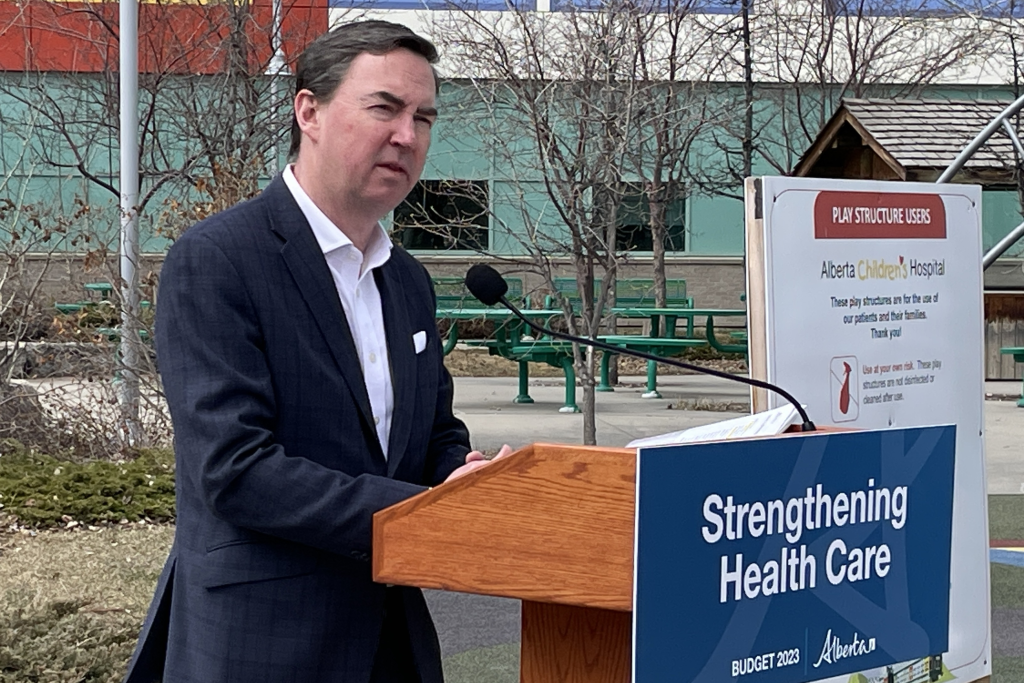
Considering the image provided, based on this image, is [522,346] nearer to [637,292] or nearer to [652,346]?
[652,346]

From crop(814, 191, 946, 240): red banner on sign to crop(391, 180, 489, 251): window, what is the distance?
734 cm

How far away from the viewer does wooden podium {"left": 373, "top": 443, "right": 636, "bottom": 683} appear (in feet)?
6.98

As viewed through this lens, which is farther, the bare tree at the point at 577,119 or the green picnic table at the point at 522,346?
the green picnic table at the point at 522,346

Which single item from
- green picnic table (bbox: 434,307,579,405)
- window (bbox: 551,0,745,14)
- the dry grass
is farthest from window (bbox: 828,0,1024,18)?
the dry grass

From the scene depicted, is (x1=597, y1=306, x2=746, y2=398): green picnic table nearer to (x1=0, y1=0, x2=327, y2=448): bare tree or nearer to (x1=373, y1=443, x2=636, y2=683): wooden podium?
(x1=0, y1=0, x2=327, y2=448): bare tree

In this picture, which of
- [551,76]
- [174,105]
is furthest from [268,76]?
[551,76]

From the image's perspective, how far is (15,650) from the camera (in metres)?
4.95

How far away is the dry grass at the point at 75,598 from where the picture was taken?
4988 mm

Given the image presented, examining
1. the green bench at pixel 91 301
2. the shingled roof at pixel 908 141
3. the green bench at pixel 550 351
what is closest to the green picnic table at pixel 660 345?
the green bench at pixel 550 351

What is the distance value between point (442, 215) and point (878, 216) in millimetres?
10572

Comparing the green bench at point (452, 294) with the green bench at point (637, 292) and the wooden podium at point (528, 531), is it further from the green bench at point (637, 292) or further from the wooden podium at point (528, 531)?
the wooden podium at point (528, 531)

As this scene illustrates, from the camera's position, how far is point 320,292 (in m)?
2.57

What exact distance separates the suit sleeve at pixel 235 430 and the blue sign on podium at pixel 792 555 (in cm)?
47

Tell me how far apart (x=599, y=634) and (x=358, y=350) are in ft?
2.10
